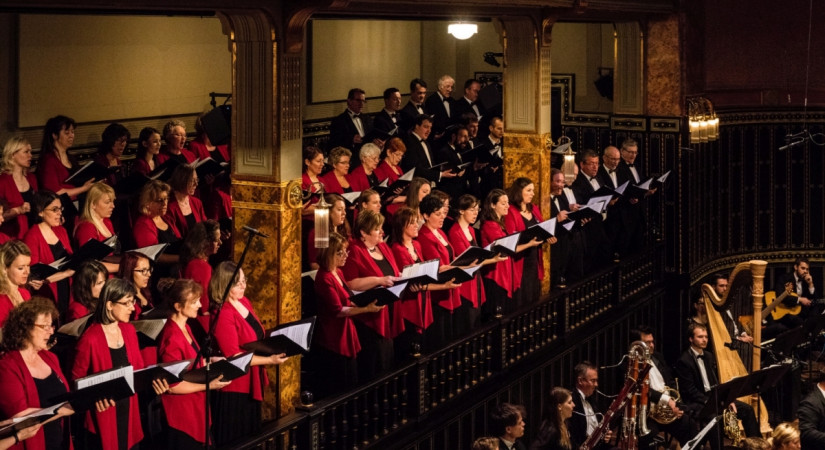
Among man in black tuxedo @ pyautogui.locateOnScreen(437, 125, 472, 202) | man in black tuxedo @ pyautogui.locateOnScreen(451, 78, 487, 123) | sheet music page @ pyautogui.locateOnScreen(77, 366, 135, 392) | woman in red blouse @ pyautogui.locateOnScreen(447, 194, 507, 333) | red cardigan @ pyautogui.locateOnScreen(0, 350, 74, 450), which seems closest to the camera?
sheet music page @ pyautogui.locateOnScreen(77, 366, 135, 392)

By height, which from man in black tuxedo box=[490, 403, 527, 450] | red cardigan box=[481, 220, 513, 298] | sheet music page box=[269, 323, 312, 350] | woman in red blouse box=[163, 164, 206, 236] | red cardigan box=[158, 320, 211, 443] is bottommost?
man in black tuxedo box=[490, 403, 527, 450]

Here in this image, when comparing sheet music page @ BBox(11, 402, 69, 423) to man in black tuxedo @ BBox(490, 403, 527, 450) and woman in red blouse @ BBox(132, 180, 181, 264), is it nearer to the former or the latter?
woman in red blouse @ BBox(132, 180, 181, 264)

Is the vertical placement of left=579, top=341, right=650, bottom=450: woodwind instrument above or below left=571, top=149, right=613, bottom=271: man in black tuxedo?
below

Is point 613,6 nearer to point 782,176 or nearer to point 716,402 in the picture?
point 782,176

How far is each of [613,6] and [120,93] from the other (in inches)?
203

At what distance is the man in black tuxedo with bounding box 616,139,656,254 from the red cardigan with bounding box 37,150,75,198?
615 cm

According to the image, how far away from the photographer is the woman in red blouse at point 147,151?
1117cm

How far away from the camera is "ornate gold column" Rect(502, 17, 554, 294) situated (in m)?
12.7

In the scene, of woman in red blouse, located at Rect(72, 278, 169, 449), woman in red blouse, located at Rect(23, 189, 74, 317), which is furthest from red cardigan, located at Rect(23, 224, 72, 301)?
woman in red blouse, located at Rect(72, 278, 169, 449)

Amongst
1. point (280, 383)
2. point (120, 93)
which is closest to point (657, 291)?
point (120, 93)

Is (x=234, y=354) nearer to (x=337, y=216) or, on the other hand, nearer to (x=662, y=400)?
(x=337, y=216)

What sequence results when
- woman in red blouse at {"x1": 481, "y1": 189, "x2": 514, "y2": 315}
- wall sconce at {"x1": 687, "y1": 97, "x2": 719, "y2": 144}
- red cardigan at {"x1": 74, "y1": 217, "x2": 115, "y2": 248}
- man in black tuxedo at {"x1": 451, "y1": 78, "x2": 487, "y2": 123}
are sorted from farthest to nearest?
man in black tuxedo at {"x1": 451, "y1": 78, "x2": 487, "y2": 123}
wall sconce at {"x1": 687, "y1": 97, "x2": 719, "y2": 144}
woman in red blouse at {"x1": 481, "y1": 189, "x2": 514, "y2": 315}
red cardigan at {"x1": 74, "y1": 217, "x2": 115, "y2": 248}

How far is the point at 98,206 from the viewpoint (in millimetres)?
8922

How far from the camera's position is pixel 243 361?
24.2 ft
